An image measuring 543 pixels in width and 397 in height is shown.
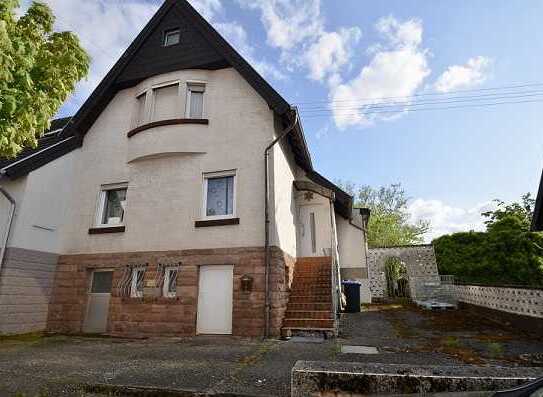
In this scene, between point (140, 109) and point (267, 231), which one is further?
point (140, 109)

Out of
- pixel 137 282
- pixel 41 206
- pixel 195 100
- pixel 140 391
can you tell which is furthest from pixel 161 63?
pixel 140 391

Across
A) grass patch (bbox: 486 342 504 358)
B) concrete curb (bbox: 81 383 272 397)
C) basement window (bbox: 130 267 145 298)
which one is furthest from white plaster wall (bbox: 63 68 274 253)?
grass patch (bbox: 486 342 504 358)

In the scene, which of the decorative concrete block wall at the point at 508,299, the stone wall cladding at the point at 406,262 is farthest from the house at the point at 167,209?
the stone wall cladding at the point at 406,262

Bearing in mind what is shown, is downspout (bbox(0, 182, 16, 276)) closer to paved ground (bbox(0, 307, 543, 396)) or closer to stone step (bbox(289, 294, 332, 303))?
paved ground (bbox(0, 307, 543, 396))

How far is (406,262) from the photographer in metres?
19.5

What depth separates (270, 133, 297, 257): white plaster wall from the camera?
30.9ft

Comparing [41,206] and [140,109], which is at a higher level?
[140,109]

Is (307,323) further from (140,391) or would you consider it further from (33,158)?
(33,158)

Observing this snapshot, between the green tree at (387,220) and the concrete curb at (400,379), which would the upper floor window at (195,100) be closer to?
the concrete curb at (400,379)

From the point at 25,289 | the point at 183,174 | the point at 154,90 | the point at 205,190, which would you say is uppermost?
the point at 154,90

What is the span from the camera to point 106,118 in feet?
39.4

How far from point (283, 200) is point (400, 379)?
26.3 ft

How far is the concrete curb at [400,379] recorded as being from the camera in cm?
291

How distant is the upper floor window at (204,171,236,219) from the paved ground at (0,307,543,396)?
3.55m
